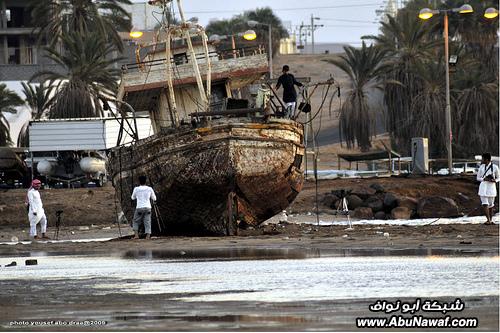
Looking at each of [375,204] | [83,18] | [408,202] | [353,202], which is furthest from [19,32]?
[408,202]

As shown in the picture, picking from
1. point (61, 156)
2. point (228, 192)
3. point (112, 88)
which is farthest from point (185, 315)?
point (112, 88)

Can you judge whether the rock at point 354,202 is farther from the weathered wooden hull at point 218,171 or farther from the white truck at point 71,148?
the white truck at point 71,148

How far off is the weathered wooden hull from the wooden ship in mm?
21

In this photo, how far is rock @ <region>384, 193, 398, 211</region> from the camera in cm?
3697

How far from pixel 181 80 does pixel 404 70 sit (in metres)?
40.1

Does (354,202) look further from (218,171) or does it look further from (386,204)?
(218,171)

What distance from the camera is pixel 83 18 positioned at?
7469 cm

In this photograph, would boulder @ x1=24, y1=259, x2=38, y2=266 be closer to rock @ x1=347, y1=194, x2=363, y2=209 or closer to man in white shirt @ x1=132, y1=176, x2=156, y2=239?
man in white shirt @ x1=132, y1=176, x2=156, y2=239

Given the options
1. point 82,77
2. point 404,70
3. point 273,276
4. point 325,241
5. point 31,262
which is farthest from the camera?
point 404,70

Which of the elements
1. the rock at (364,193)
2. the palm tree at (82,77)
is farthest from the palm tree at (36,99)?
the rock at (364,193)

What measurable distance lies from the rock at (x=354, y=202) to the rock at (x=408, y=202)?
5.73ft

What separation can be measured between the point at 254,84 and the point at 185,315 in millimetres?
23558

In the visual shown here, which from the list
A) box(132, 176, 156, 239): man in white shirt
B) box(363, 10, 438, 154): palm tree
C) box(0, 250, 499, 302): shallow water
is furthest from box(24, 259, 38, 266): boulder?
box(363, 10, 438, 154): palm tree

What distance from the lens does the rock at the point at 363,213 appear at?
120 feet
